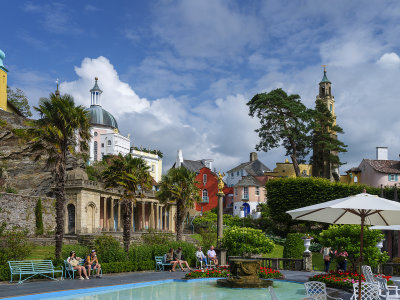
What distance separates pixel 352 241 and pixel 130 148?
7628 centimetres

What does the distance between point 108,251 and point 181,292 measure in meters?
7.54

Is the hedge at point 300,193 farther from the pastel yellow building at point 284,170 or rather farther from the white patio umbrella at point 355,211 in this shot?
the white patio umbrella at point 355,211

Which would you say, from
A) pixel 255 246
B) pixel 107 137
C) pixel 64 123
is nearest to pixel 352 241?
pixel 255 246

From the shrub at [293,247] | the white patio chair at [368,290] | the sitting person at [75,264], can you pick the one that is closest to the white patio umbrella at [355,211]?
the white patio chair at [368,290]

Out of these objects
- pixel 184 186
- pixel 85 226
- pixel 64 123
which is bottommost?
pixel 85 226

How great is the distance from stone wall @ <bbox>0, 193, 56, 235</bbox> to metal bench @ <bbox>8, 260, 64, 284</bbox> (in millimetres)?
18759

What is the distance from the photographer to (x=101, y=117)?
91.4 m

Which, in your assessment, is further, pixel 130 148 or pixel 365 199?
pixel 130 148

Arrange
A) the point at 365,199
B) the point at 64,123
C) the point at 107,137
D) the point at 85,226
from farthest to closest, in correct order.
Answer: the point at 107,137 → the point at 85,226 → the point at 64,123 → the point at 365,199

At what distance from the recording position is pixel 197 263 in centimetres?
2461

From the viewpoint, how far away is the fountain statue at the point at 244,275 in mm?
17734

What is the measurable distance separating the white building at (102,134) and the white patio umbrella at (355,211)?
75280 mm

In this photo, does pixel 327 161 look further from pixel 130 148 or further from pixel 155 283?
pixel 155 283

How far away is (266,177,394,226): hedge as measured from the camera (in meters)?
46.8
